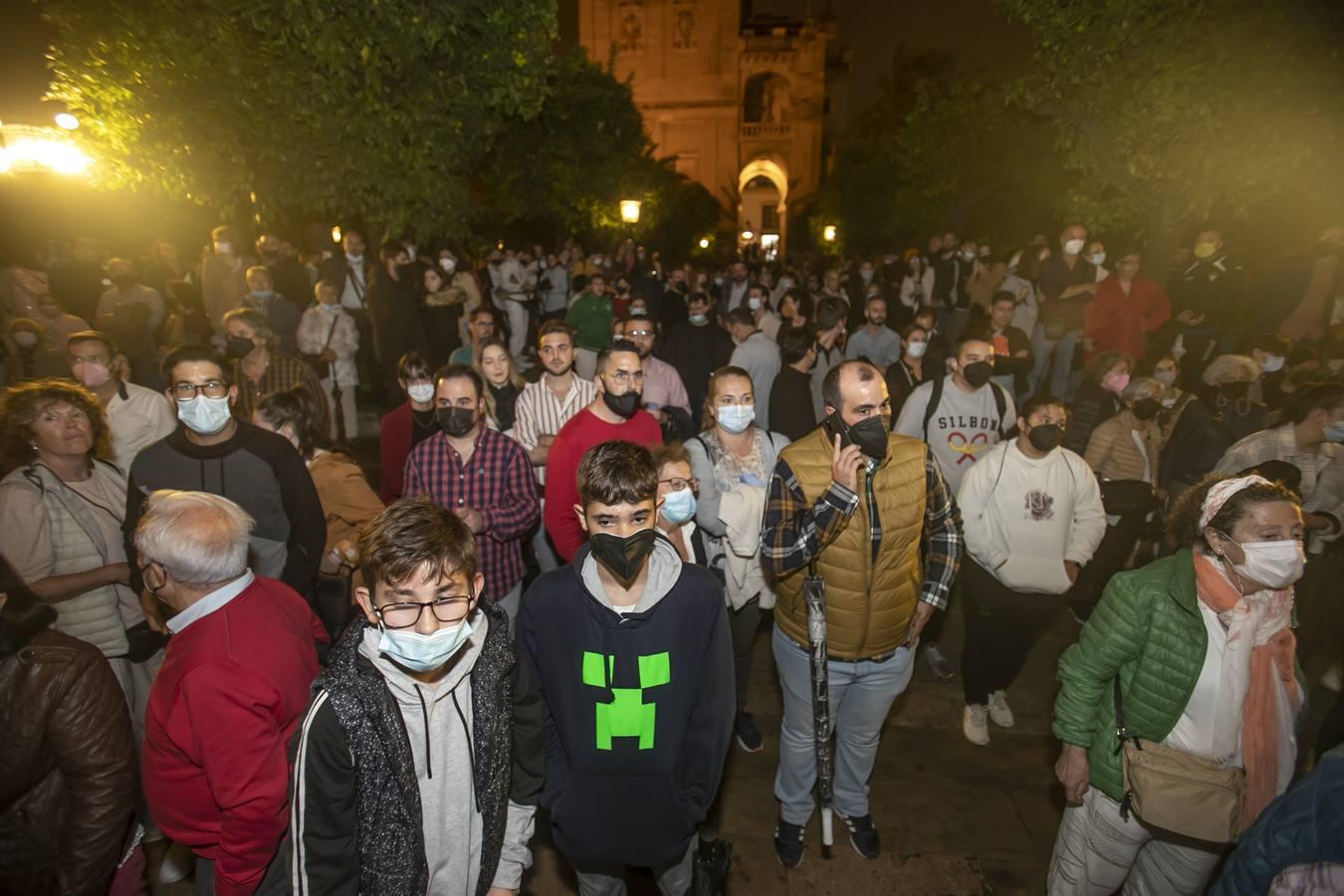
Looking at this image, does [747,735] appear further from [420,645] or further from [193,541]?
[193,541]

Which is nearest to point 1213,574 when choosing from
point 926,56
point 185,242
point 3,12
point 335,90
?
point 335,90

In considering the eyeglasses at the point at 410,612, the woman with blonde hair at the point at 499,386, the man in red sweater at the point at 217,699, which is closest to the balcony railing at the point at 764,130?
→ the woman with blonde hair at the point at 499,386

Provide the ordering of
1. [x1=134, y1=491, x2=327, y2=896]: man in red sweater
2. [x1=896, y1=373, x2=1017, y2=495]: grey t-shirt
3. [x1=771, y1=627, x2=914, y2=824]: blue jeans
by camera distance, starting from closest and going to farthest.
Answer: [x1=134, y1=491, x2=327, y2=896]: man in red sweater → [x1=771, y1=627, x2=914, y2=824]: blue jeans → [x1=896, y1=373, x2=1017, y2=495]: grey t-shirt

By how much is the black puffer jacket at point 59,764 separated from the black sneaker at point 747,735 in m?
3.08

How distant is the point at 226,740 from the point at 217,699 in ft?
→ 0.39

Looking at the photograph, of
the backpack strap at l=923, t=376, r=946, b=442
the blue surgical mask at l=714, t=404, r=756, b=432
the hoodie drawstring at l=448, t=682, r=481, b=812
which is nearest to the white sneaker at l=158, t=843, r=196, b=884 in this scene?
the hoodie drawstring at l=448, t=682, r=481, b=812

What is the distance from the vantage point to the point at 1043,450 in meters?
3.92

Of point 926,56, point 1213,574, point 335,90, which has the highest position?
point 926,56

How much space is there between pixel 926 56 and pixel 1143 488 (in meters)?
41.9

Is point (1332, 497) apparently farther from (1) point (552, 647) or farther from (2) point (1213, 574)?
(1) point (552, 647)

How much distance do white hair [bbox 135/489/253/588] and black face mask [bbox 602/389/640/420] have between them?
215cm

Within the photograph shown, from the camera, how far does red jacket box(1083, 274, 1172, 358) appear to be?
26.9 ft

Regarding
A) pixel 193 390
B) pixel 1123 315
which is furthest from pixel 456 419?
pixel 1123 315

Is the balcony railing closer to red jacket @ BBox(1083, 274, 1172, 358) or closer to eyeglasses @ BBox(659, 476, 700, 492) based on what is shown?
red jacket @ BBox(1083, 274, 1172, 358)
